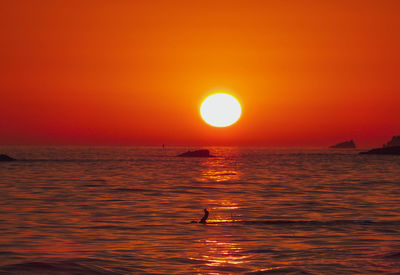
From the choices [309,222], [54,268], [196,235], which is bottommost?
[54,268]

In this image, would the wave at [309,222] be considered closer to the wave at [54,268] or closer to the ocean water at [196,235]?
the ocean water at [196,235]

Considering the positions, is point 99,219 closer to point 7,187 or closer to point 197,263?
point 197,263

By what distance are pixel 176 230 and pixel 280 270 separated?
10524 mm

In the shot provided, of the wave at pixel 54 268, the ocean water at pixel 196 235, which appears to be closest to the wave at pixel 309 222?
the ocean water at pixel 196 235

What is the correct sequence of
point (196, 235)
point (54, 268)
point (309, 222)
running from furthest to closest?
1. point (309, 222)
2. point (196, 235)
3. point (54, 268)

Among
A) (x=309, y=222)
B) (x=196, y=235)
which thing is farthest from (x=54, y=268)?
(x=309, y=222)

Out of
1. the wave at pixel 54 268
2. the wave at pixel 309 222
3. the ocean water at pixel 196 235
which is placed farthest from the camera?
the wave at pixel 309 222

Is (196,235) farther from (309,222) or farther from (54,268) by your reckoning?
(54,268)

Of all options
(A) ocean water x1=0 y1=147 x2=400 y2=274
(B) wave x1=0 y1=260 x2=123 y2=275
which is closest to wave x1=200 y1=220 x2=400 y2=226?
(A) ocean water x1=0 y1=147 x2=400 y2=274

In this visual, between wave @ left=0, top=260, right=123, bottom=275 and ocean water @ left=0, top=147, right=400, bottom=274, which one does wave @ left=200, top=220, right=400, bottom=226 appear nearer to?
ocean water @ left=0, top=147, right=400, bottom=274

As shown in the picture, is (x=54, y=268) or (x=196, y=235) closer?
(x=54, y=268)

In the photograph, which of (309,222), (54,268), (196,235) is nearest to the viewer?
(54,268)

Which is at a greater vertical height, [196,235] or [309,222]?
[309,222]

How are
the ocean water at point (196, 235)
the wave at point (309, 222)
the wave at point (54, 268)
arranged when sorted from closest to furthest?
the wave at point (54, 268)
the ocean water at point (196, 235)
the wave at point (309, 222)
